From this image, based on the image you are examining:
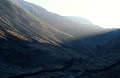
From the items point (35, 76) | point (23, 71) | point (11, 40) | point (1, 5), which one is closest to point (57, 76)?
point (35, 76)

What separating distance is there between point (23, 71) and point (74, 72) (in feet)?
52.7

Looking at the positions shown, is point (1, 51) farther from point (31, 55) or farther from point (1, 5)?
point (1, 5)

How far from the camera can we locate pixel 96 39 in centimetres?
10762

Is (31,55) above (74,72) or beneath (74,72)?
above

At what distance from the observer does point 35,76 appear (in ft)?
103

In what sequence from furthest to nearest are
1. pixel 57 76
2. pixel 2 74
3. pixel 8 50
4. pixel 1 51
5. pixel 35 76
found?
pixel 8 50 < pixel 1 51 < pixel 57 76 < pixel 35 76 < pixel 2 74

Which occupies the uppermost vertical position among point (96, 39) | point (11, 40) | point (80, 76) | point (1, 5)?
point (1, 5)

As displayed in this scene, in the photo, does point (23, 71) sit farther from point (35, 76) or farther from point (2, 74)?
point (2, 74)

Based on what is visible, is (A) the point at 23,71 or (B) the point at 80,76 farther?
(B) the point at 80,76

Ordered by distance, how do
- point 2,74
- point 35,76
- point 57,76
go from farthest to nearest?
point 57,76
point 35,76
point 2,74

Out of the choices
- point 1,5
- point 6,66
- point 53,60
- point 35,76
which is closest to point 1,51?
point 6,66

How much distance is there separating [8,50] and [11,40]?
8.07 m

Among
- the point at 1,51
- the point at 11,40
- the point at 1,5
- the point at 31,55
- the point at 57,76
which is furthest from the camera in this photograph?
the point at 1,5

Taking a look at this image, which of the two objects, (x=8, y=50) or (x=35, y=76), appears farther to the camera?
(x=8, y=50)
